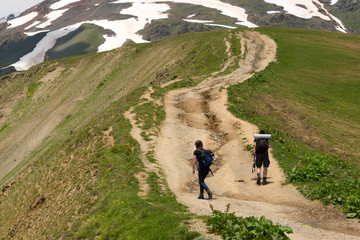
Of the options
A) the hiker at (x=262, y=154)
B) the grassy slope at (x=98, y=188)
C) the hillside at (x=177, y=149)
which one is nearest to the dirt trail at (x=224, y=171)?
the hillside at (x=177, y=149)

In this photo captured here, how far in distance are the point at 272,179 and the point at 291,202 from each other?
3753mm

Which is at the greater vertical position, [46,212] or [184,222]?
[184,222]

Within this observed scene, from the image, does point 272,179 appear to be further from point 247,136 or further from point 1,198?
point 1,198

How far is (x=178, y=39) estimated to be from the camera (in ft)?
275

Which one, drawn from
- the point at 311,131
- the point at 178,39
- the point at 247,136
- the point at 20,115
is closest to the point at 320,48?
the point at 178,39

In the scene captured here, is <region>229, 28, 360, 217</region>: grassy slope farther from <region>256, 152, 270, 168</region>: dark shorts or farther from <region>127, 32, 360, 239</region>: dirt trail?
<region>256, 152, 270, 168</region>: dark shorts

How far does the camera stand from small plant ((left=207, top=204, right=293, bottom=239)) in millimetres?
10695

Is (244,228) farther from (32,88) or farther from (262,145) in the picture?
(32,88)

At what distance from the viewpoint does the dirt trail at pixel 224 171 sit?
1469cm

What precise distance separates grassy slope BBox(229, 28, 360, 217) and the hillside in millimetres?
246

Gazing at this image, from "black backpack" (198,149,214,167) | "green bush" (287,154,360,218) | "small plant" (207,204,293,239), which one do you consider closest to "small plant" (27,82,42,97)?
"black backpack" (198,149,214,167)

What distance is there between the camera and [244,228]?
11.1 metres

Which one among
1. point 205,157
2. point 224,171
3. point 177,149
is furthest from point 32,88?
point 205,157

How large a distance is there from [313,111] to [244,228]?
3092cm
